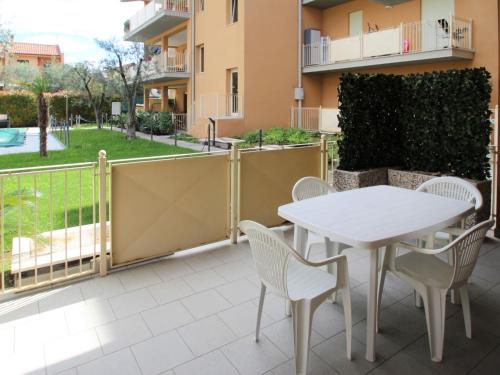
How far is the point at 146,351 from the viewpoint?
8.65 feet

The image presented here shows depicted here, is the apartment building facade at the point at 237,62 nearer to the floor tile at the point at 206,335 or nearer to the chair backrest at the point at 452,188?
the chair backrest at the point at 452,188

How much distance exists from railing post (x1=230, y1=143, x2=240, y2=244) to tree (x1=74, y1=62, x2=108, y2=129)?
17.7 m

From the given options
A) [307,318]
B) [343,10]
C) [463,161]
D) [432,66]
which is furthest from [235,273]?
[343,10]

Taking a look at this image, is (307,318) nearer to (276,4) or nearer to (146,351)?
(146,351)

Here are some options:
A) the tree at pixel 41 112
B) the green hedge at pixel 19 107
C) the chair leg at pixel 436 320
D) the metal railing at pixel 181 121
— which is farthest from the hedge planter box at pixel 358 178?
the green hedge at pixel 19 107

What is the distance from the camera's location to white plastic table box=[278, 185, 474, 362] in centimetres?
252

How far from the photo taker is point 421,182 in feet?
17.7

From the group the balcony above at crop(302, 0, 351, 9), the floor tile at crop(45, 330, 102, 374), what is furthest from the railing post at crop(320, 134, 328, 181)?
the balcony above at crop(302, 0, 351, 9)

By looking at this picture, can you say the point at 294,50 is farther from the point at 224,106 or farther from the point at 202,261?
the point at 202,261

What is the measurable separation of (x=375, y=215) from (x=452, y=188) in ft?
4.66

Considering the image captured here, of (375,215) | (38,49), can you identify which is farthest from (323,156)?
(38,49)

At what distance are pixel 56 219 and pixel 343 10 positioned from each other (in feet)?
43.0

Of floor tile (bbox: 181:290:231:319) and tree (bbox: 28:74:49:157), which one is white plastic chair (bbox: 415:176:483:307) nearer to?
floor tile (bbox: 181:290:231:319)

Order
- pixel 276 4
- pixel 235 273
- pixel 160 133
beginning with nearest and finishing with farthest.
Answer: pixel 235 273 → pixel 276 4 → pixel 160 133
